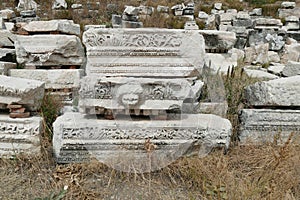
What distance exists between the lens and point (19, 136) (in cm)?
264

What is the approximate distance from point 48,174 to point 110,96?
74 centimetres

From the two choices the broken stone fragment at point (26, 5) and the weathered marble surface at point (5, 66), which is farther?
the broken stone fragment at point (26, 5)

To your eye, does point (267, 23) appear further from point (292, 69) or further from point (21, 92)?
point (21, 92)

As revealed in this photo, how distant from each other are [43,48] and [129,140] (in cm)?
183

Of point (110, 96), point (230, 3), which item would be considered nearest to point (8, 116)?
point (110, 96)

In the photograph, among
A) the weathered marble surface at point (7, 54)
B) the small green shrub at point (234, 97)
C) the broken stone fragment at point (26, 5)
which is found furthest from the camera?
the broken stone fragment at point (26, 5)

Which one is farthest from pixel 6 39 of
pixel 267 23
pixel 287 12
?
pixel 287 12

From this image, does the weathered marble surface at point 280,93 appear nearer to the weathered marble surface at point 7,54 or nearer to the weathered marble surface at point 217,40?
the weathered marble surface at point 217,40

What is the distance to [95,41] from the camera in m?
3.08

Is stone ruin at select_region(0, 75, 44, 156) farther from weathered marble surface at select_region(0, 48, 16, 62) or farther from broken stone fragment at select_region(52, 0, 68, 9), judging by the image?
broken stone fragment at select_region(52, 0, 68, 9)

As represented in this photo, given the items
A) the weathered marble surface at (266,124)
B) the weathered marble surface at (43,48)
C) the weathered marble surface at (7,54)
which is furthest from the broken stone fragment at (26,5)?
the weathered marble surface at (266,124)

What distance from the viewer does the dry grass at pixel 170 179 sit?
2.23 m

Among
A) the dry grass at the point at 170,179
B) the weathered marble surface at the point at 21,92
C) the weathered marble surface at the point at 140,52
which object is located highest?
the weathered marble surface at the point at 140,52

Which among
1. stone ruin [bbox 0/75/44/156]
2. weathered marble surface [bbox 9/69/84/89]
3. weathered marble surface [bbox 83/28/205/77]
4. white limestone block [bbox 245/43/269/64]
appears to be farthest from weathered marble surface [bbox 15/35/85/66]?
white limestone block [bbox 245/43/269/64]
